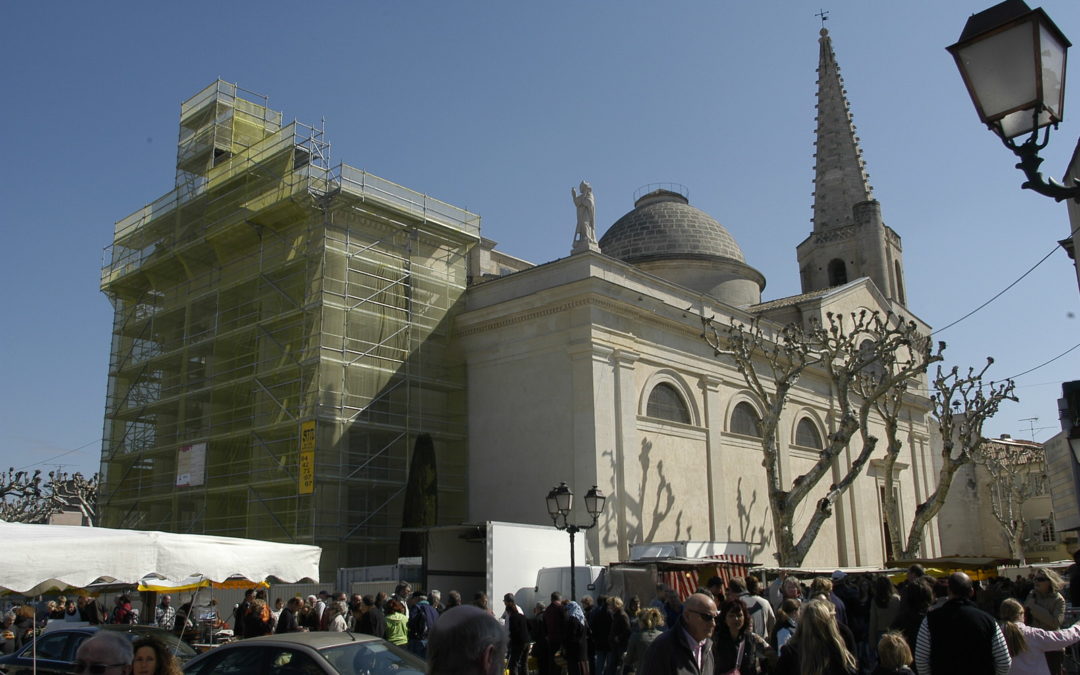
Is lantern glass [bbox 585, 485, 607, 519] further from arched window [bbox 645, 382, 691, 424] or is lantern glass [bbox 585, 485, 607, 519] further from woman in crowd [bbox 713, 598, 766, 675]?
woman in crowd [bbox 713, 598, 766, 675]

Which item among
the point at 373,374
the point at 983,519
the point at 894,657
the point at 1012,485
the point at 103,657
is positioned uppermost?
the point at 373,374

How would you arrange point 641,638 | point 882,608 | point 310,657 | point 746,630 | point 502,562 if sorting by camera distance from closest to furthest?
point 746,630 < point 310,657 < point 641,638 < point 882,608 < point 502,562

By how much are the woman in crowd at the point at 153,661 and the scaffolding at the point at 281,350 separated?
1830 cm

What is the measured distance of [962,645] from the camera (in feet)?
19.2

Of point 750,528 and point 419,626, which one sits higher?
point 750,528

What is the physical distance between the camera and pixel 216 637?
1583cm

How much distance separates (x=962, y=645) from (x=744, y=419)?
24.8 metres

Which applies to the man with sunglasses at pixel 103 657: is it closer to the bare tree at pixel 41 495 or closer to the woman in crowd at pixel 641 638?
the woman in crowd at pixel 641 638

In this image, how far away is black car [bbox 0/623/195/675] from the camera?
10.7m

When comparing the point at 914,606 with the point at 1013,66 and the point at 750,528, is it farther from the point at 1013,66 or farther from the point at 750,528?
the point at 750,528

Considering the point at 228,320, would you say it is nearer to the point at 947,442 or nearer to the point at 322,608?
the point at 322,608

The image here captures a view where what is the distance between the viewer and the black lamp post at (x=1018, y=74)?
14.1 feet

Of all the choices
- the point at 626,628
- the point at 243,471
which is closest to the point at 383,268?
the point at 243,471

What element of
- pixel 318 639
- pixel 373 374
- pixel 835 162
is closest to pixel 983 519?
pixel 835 162
